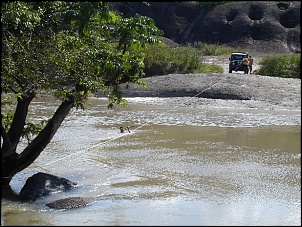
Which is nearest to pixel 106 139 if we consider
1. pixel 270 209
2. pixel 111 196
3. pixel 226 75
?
pixel 111 196

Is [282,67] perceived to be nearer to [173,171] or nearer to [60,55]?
[173,171]

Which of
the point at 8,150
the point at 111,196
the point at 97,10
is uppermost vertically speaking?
the point at 97,10

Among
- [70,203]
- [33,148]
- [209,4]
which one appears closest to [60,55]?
[33,148]

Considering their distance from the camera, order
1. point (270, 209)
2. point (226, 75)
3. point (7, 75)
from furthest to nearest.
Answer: point (226, 75), point (270, 209), point (7, 75)

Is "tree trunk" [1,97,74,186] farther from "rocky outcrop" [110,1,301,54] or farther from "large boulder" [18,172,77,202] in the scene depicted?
"rocky outcrop" [110,1,301,54]

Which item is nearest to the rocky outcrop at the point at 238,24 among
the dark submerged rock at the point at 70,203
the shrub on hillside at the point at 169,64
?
the shrub on hillside at the point at 169,64

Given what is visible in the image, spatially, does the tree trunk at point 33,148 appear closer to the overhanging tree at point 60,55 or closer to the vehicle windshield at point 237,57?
the overhanging tree at point 60,55

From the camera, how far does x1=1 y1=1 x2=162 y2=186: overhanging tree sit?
9570mm

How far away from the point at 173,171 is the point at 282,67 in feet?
75.5

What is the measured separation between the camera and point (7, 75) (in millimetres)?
9484

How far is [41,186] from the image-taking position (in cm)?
1102

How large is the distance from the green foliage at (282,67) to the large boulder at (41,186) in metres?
24.2

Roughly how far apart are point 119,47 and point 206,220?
350 centimetres

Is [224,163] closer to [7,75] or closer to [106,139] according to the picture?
[106,139]
